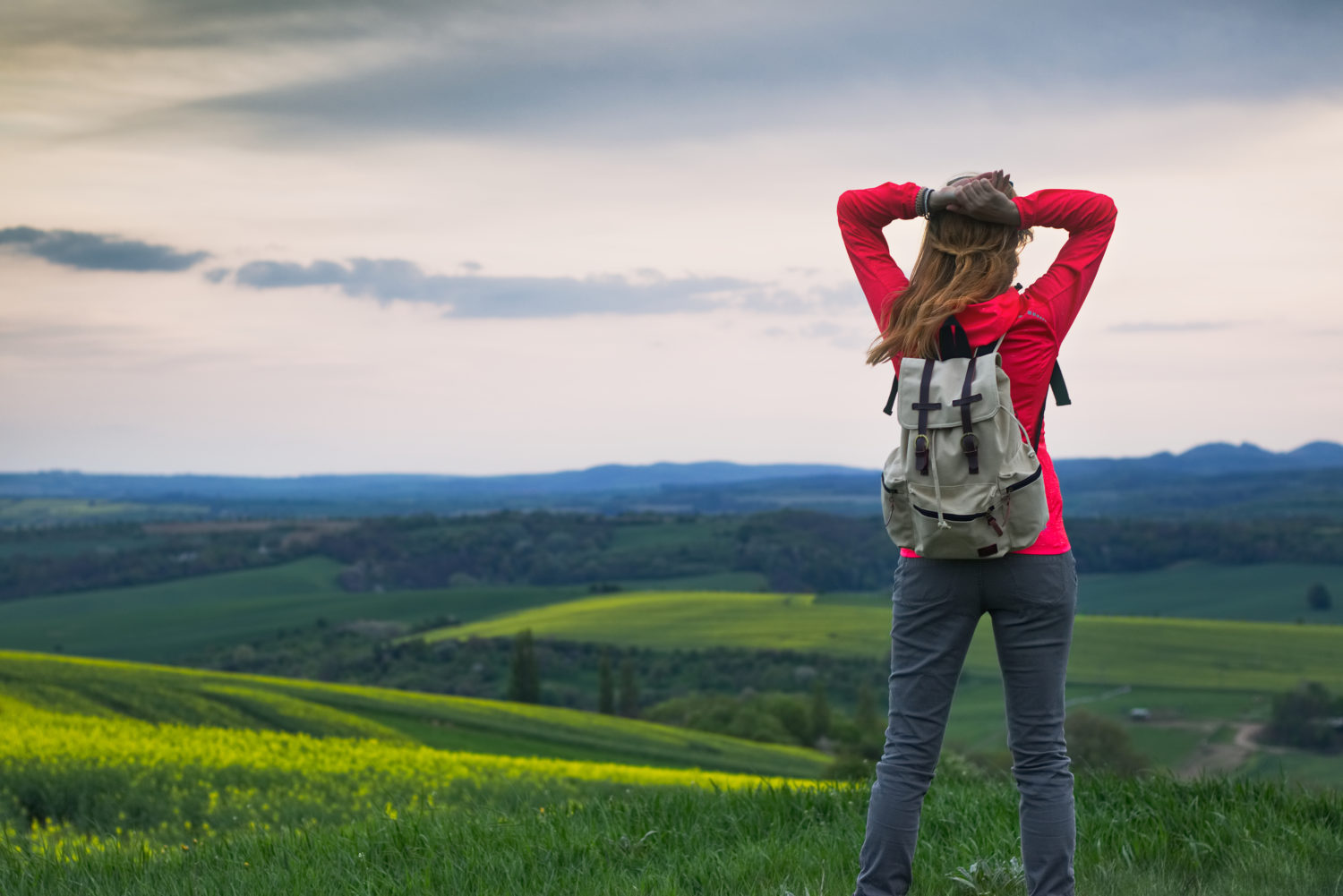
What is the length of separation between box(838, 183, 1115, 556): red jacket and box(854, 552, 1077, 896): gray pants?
4.8 inches

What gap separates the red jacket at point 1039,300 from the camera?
316cm

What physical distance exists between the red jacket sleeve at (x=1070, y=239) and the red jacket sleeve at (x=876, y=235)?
1.25 ft

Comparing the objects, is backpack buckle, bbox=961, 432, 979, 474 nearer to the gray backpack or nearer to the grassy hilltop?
the gray backpack

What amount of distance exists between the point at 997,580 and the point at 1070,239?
3.60ft

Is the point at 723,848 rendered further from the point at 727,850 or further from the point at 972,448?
the point at 972,448

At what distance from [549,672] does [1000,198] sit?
245 feet

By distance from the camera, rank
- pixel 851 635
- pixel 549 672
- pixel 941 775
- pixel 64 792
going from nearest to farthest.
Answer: pixel 941 775
pixel 64 792
pixel 549 672
pixel 851 635

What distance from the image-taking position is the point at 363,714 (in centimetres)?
3056

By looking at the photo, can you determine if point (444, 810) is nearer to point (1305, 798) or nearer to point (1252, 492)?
point (1305, 798)

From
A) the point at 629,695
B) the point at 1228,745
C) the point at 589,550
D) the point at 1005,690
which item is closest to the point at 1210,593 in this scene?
the point at 1228,745

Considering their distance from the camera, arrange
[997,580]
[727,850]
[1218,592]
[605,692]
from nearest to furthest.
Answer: [997,580]
[727,850]
[605,692]
[1218,592]

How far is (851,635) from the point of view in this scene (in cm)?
8600

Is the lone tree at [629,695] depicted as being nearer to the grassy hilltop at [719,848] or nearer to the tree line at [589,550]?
the tree line at [589,550]

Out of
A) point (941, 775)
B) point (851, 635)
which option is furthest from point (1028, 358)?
point (851, 635)
